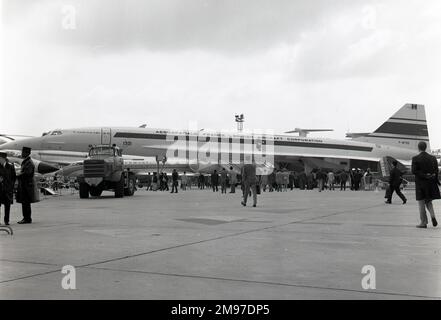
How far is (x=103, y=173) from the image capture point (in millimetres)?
21938

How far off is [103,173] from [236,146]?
2913 cm

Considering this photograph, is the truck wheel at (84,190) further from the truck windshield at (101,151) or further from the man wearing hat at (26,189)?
the man wearing hat at (26,189)

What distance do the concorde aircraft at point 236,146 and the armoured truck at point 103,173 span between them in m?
16.8

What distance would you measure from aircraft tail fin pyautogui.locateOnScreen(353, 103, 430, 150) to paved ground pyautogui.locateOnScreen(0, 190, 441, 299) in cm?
4687

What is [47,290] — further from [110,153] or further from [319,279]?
[110,153]

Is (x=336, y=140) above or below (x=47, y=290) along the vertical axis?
above

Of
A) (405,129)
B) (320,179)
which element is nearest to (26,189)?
(320,179)

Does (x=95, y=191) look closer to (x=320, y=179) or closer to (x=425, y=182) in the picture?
(x=320, y=179)

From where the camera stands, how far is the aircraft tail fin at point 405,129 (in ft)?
175

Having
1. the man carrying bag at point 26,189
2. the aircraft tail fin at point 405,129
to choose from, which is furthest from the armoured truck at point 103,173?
the aircraft tail fin at point 405,129

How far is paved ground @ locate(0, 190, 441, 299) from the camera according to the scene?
4.41 m

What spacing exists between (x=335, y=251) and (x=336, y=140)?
50.4m

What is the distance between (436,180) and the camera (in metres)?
9.80

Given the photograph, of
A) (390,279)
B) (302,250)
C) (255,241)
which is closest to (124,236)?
(255,241)
